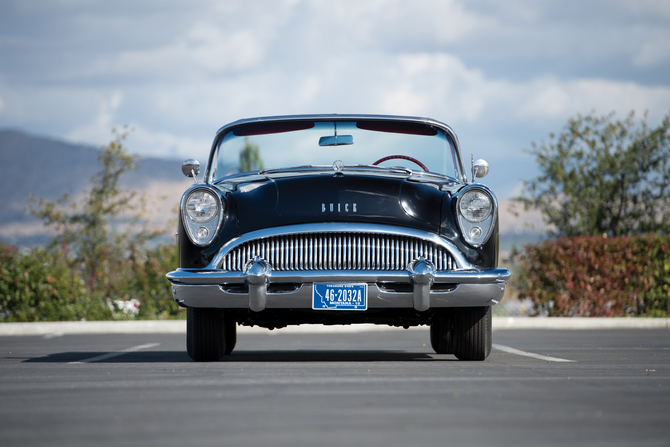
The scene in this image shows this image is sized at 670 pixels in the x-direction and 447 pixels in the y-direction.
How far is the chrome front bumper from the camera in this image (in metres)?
5.31

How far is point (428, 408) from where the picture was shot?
137 inches

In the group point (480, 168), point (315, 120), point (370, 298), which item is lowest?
point (370, 298)

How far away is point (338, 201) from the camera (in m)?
5.60

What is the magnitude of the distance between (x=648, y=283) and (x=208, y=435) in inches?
500

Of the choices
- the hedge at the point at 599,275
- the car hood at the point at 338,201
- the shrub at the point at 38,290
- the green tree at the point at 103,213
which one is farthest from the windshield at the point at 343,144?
the green tree at the point at 103,213

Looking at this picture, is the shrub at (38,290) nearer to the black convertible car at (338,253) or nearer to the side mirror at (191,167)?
the side mirror at (191,167)

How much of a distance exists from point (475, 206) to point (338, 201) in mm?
895

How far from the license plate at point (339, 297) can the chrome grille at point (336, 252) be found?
5.5 inches

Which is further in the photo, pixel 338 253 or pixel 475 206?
pixel 475 206

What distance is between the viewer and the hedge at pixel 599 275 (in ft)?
46.6

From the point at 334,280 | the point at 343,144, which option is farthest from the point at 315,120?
the point at 334,280

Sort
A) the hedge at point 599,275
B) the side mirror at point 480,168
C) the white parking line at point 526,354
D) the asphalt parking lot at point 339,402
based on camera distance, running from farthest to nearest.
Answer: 1. the hedge at point 599,275
2. the side mirror at point 480,168
3. the white parking line at point 526,354
4. the asphalt parking lot at point 339,402

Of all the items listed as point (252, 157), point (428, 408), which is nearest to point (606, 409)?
point (428, 408)

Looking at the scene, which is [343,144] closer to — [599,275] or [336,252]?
[336,252]
